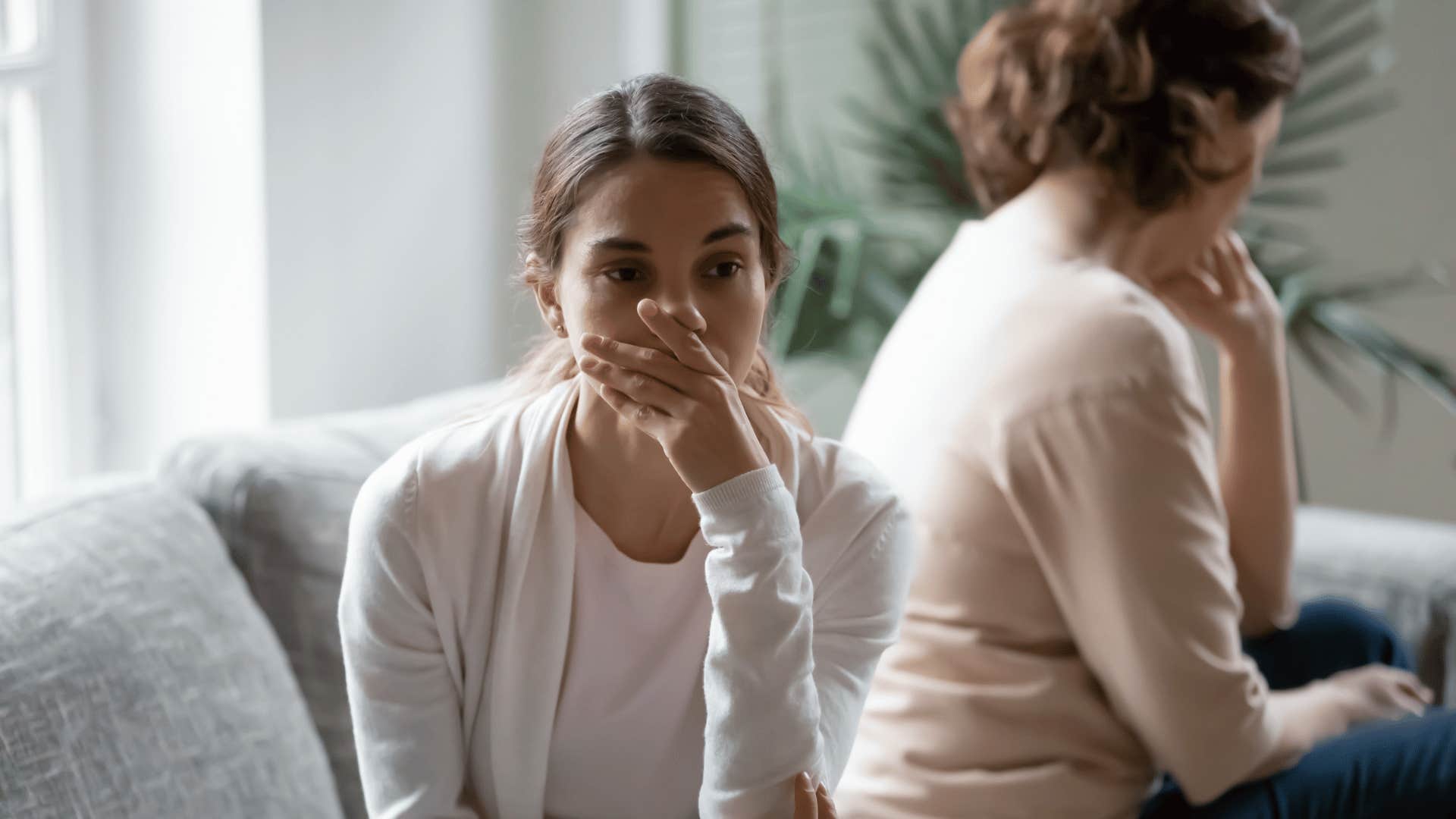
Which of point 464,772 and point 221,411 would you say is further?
point 221,411

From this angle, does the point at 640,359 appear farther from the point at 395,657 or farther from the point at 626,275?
the point at 395,657

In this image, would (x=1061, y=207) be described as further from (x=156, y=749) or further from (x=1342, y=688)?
(x=156, y=749)

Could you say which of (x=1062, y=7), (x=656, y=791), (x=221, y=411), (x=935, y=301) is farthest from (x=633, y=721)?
(x=221, y=411)

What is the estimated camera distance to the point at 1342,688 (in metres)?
1.47

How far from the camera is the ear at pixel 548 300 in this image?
87 cm

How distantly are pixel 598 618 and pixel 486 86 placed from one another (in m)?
1.50

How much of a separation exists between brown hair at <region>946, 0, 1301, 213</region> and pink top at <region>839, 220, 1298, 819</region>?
153 mm

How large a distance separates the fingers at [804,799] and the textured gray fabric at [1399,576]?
1194mm

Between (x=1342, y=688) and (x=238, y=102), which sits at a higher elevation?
(x=238, y=102)

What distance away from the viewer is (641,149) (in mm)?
802

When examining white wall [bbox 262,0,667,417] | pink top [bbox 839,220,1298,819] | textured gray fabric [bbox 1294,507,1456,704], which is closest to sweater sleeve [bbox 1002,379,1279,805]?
pink top [bbox 839,220,1298,819]

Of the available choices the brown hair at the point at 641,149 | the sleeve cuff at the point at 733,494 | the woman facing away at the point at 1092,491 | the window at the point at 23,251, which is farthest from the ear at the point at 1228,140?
the window at the point at 23,251

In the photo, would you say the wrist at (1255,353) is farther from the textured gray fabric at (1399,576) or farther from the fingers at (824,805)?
the fingers at (824,805)

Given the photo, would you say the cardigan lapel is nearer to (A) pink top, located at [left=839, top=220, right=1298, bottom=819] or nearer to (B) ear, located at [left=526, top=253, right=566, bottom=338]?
(B) ear, located at [left=526, top=253, right=566, bottom=338]
